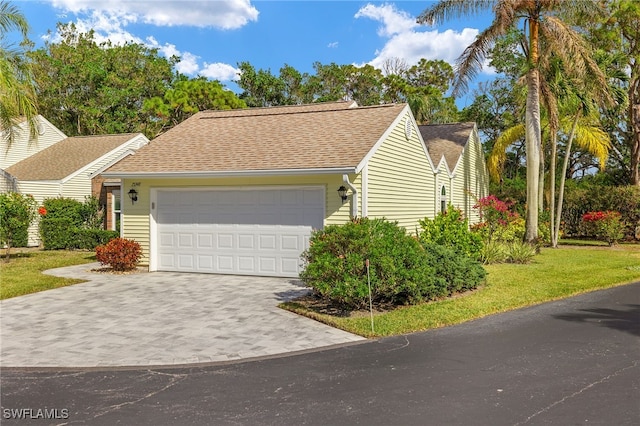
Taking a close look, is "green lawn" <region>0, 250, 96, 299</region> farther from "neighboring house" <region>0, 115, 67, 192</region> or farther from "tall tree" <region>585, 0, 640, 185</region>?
"tall tree" <region>585, 0, 640, 185</region>

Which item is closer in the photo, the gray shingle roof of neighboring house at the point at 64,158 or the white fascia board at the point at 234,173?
the white fascia board at the point at 234,173

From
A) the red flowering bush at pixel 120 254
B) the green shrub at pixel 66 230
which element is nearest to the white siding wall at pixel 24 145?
the green shrub at pixel 66 230

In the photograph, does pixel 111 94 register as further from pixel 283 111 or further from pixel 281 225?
pixel 281 225

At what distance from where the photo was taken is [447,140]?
25.5 m

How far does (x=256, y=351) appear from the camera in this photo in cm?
711

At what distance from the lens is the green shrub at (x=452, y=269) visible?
1086 centimetres

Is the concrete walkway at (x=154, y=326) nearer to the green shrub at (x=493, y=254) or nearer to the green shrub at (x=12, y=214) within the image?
the green shrub at (x=12, y=214)

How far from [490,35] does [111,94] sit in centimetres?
2719

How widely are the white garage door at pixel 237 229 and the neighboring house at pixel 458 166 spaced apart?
8057 mm

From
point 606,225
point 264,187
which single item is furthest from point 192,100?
point 606,225

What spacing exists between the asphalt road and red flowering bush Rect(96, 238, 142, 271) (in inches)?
333

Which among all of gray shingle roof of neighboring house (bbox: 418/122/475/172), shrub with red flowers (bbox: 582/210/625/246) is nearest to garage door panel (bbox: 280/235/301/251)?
gray shingle roof of neighboring house (bbox: 418/122/475/172)

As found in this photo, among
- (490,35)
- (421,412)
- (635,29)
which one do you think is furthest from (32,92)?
(635,29)

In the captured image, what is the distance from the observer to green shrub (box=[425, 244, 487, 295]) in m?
10.9
